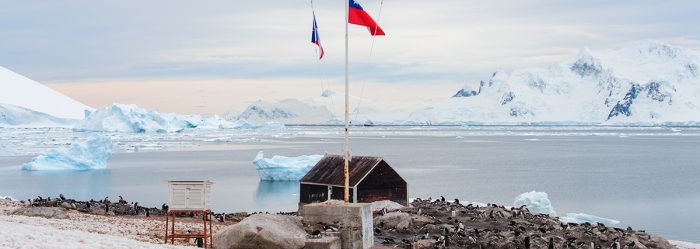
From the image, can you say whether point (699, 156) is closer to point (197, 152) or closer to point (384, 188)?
point (197, 152)

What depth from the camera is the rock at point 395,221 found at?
88.2ft

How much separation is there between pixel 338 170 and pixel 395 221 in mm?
9021

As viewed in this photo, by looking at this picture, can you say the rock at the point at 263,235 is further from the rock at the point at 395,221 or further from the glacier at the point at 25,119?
the glacier at the point at 25,119

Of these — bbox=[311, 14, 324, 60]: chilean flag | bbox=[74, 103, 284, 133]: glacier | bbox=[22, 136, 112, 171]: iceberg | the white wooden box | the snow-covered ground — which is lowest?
the snow-covered ground

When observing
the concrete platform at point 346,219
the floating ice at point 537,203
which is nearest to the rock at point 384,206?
the floating ice at point 537,203

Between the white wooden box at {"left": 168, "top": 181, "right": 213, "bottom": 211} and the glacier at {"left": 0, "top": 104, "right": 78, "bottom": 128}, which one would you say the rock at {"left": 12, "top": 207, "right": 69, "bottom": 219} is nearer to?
the white wooden box at {"left": 168, "top": 181, "right": 213, "bottom": 211}

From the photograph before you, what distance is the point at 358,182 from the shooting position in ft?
113

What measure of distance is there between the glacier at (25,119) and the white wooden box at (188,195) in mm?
172369

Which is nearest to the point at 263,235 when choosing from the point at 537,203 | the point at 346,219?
the point at 346,219

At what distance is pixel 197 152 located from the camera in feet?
330

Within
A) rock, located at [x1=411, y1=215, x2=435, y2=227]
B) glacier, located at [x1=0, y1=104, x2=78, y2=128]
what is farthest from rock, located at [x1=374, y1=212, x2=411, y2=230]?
glacier, located at [x1=0, y1=104, x2=78, y2=128]

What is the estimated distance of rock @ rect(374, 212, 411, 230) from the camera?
26.9 meters

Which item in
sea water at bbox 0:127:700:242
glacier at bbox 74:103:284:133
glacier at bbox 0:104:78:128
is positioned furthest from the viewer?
glacier at bbox 0:104:78:128

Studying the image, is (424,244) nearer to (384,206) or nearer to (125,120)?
(384,206)
